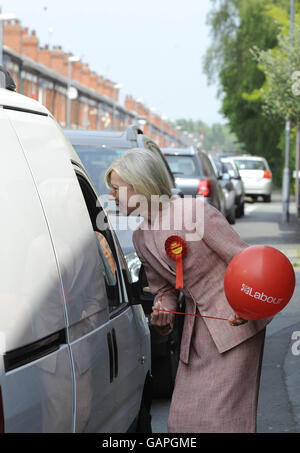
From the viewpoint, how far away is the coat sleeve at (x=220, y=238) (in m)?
3.77

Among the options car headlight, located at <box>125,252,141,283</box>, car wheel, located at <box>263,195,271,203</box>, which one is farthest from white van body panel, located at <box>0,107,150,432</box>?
car wheel, located at <box>263,195,271,203</box>

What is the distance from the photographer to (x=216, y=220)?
3.81 meters

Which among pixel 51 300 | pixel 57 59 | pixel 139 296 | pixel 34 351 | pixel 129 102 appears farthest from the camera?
pixel 129 102

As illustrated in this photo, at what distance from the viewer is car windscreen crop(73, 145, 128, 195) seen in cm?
862

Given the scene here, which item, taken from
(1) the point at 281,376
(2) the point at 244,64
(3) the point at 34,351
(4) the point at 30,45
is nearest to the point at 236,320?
(3) the point at 34,351

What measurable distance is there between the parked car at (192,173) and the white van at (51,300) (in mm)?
14135

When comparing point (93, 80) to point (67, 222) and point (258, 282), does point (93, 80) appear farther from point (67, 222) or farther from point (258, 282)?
point (67, 222)

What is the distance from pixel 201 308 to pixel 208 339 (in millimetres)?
118

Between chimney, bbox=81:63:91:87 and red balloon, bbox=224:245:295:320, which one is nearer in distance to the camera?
red balloon, bbox=224:245:295:320

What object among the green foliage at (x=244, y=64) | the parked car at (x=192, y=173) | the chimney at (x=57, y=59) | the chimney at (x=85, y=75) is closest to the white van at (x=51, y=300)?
the parked car at (x=192, y=173)

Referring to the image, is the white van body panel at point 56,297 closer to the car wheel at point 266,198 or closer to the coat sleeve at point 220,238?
the coat sleeve at point 220,238

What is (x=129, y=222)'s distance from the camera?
7.46m

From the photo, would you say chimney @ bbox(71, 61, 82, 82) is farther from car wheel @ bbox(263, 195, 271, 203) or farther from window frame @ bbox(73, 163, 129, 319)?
window frame @ bbox(73, 163, 129, 319)

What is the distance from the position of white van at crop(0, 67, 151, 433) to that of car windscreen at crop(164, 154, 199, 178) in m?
14.6
